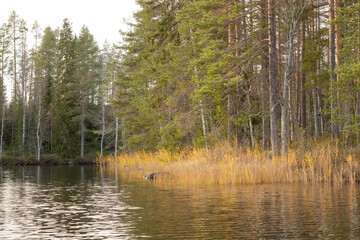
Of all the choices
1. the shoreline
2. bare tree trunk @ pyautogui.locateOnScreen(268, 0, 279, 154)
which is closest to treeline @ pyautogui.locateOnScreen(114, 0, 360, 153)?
bare tree trunk @ pyautogui.locateOnScreen(268, 0, 279, 154)

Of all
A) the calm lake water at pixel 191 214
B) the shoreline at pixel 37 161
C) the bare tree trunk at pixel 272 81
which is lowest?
the calm lake water at pixel 191 214

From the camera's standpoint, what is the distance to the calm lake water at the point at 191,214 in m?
8.12

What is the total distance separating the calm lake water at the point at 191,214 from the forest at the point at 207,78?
217 inches

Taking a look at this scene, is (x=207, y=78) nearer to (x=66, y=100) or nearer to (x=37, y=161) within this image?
(x=37, y=161)

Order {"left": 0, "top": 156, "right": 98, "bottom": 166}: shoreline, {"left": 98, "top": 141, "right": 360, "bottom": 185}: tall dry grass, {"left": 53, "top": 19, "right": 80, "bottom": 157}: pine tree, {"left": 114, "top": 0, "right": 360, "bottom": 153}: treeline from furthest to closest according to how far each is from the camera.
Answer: {"left": 53, "top": 19, "right": 80, "bottom": 157}: pine tree → {"left": 0, "top": 156, "right": 98, "bottom": 166}: shoreline → {"left": 114, "top": 0, "right": 360, "bottom": 153}: treeline → {"left": 98, "top": 141, "right": 360, "bottom": 185}: tall dry grass

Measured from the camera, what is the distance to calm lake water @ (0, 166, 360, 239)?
26.6ft

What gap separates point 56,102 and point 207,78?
34.4 meters

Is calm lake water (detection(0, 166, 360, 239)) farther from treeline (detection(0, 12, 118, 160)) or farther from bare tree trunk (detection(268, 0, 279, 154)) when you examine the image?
treeline (detection(0, 12, 118, 160))

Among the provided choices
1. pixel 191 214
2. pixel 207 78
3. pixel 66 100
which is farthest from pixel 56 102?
pixel 191 214

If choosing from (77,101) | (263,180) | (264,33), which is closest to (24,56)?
(77,101)

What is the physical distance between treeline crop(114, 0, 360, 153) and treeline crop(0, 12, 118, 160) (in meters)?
16.0

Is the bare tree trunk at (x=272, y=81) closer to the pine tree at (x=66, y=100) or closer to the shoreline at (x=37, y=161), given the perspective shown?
the shoreline at (x=37, y=161)

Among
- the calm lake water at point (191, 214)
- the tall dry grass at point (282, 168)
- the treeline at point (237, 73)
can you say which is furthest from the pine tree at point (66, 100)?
the calm lake water at point (191, 214)

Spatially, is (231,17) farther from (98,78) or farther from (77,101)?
(98,78)
